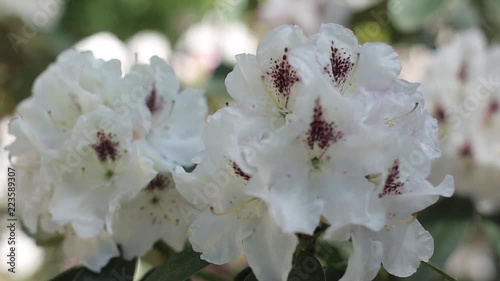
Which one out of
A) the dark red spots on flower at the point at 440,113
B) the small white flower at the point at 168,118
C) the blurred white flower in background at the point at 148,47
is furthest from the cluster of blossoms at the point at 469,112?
the blurred white flower in background at the point at 148,47

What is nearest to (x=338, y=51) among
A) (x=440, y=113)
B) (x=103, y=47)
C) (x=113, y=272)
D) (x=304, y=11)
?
(x=113, y=272)

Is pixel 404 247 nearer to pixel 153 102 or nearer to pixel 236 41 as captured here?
pixel 153 102

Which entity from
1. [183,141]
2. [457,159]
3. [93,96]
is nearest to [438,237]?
[457,159]

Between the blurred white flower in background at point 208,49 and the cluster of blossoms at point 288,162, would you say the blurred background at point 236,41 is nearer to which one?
the blurred white flower in background at point 208,49

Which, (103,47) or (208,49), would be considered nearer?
(103,47)

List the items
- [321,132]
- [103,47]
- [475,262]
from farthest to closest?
[475,262]
[103,47]
[321,132]

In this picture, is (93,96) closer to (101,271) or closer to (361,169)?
(101,271)

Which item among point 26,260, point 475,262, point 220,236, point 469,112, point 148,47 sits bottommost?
point 475,262
